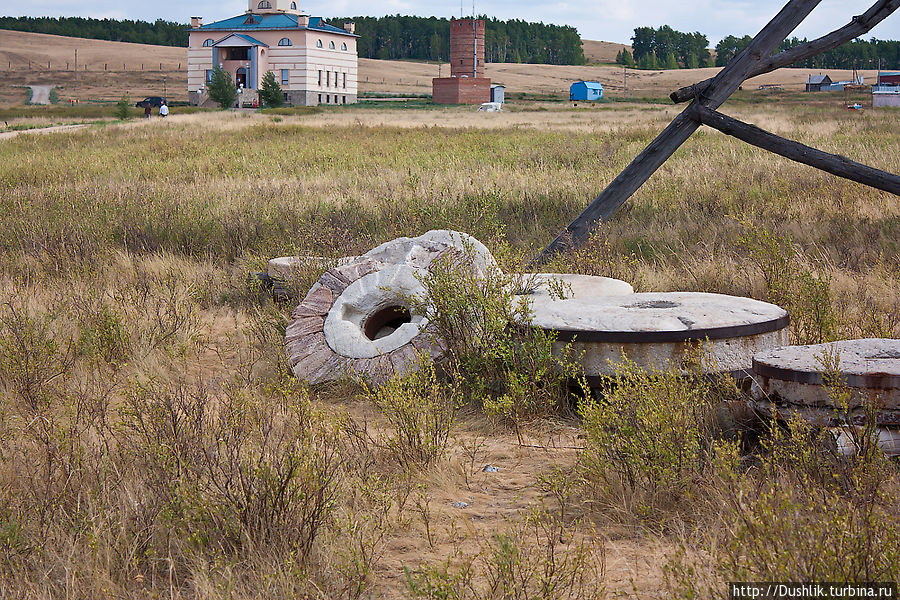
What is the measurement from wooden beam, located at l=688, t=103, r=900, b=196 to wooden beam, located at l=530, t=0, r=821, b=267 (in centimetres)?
16

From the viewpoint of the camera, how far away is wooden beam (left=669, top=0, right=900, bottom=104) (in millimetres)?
6977

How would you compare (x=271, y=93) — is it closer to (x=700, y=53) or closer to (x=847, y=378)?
(x=847, y=378)

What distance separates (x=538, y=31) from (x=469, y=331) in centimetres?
18947

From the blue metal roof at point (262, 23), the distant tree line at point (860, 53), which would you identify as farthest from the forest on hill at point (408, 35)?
the blue metal roof at point (262, 23)

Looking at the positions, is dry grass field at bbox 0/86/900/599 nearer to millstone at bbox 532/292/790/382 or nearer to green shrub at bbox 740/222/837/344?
green shrub at bbox 740/222/837/344

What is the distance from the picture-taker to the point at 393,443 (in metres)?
3.99

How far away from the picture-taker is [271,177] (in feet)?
47.7

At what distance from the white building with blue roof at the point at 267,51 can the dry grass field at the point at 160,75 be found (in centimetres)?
983

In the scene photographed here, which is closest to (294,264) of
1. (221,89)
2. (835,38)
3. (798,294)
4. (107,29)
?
(798,294)

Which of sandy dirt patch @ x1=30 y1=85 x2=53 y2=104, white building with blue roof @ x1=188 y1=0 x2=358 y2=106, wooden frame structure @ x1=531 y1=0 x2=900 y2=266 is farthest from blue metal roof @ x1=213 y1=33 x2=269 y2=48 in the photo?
wooden frame structure @ x1=531 y1=0 x2=900 y2=266

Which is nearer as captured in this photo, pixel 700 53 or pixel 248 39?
pixel 248 39

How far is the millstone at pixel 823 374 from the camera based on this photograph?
141 inches

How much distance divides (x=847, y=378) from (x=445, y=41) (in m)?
175

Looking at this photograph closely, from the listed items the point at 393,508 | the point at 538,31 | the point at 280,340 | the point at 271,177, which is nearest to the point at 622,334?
the point at 393,508
